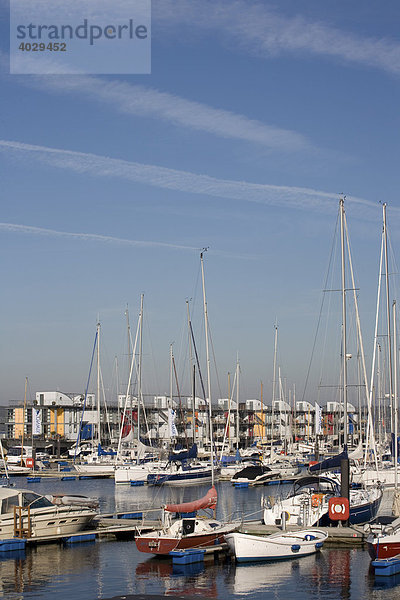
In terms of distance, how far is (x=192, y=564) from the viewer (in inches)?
1261

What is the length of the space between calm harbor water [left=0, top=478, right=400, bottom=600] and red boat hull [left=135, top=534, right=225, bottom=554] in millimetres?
632

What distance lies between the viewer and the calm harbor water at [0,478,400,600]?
1119 inches

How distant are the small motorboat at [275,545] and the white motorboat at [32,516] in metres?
9.07

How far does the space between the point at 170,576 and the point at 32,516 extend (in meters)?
8.84

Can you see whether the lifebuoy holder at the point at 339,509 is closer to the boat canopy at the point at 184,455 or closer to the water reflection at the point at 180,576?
the water reflection at the point at 180,576

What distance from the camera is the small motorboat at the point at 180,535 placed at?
3272 cm

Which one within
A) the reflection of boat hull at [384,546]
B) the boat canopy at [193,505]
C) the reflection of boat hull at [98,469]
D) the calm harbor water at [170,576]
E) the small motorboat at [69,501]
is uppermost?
the boat canopy at [193,505]

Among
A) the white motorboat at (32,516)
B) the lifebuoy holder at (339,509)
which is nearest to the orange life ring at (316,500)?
the lifebuoy holder at (339,509)

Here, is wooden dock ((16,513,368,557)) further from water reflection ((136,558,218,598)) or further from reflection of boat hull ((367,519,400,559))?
reflection of boat hull ((367,519,400,559))

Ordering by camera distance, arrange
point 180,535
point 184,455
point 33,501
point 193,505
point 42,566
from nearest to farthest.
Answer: point 42,566 → point 180,535 → point 193,505 → point 33,501 → point 184,455

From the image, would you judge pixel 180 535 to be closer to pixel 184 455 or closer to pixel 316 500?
pixel 316 500

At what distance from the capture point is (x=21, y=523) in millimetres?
35750

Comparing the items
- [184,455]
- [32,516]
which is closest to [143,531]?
[32,516]

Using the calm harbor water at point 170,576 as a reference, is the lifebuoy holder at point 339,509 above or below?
above
